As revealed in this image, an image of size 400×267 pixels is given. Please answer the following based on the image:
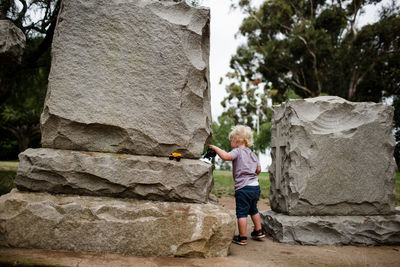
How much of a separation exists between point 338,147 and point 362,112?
1.92ft

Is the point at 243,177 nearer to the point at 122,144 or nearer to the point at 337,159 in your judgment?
the point at 337,159

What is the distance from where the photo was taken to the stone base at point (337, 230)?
3297mm

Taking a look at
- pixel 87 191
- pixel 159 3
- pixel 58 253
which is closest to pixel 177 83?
pixel 159 3

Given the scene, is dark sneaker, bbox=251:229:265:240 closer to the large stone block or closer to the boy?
the boy

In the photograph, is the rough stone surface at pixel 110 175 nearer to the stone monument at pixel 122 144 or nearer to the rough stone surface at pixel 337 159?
the stone monument at pixel 122 144

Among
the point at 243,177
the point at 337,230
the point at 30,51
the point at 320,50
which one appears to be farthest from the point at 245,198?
the point at 320,50

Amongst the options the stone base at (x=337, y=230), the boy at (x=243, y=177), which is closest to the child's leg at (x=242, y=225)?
the boy at (x=243, y=177)

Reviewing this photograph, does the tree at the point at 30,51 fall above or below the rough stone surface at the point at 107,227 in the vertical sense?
above

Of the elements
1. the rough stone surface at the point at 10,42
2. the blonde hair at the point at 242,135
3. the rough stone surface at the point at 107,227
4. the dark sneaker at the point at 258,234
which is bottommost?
the dark sneaker at the point at 258,234

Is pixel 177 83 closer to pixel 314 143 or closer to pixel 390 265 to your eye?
pixel 314 143

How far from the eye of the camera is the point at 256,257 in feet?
8.68

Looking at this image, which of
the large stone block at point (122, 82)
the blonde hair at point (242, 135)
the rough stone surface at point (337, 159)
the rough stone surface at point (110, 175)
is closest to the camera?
the rough stone surface at point (110, 175)

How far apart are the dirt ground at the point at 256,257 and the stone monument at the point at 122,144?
108mm

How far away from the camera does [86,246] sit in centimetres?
230
